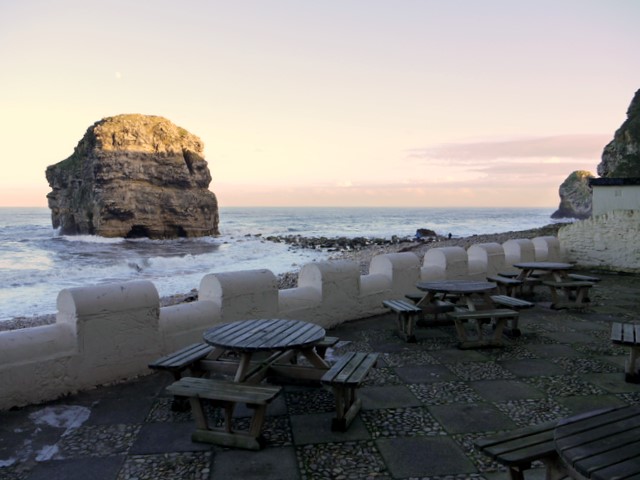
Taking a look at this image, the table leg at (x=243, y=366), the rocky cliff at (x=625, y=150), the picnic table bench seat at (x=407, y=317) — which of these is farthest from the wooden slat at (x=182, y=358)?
the rocky cliff at (x=625, y=150)

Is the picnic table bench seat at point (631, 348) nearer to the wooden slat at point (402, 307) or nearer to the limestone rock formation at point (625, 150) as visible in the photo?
the wooden slat at point (402, 307)

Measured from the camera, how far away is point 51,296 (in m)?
16.9

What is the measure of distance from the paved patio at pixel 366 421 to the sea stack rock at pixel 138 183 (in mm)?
47229

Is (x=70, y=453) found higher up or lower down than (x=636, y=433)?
lower down

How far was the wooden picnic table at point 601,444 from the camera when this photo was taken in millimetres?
1834

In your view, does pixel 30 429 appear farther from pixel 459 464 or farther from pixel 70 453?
pixel 459 464

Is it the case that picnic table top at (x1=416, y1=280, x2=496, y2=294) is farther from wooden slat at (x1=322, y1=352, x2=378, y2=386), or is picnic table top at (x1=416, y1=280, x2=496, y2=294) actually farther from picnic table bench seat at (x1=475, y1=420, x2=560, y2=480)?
picnic table bench seat at (x1=475, y1=420, x2=560, y2=480)

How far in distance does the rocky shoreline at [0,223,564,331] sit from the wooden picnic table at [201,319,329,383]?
9968mm

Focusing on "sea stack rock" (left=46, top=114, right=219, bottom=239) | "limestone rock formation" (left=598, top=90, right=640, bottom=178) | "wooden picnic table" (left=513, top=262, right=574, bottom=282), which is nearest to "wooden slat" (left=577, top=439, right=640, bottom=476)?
"wooden picnic table" (left=513, top=262, right=574, bottom=282)

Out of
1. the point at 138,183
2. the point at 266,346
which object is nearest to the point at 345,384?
the point at 266,346

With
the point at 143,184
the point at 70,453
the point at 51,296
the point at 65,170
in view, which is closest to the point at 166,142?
the point at 143,184

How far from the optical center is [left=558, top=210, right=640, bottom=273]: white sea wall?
11.1 m

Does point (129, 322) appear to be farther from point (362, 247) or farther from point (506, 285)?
point (362, 247)

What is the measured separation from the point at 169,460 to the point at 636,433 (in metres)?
2.75
